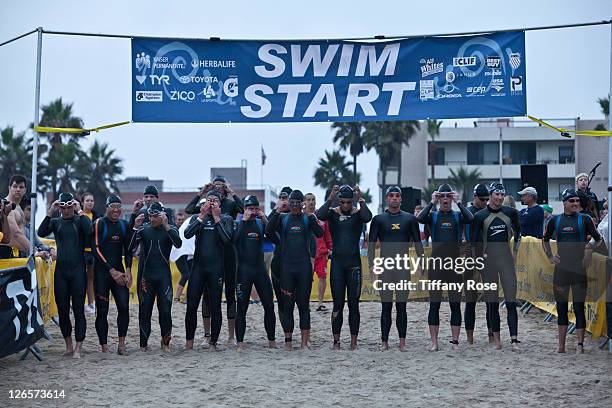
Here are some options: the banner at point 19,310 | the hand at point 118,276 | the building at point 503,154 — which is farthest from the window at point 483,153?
the banner at point 19,310

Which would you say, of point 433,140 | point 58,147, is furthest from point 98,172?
point 433,140

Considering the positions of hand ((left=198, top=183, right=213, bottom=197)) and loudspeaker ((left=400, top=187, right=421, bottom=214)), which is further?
loudspeaker ((left=400, top=187, right=421, bottom=214))

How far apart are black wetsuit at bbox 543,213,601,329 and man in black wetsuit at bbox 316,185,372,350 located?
2599mm

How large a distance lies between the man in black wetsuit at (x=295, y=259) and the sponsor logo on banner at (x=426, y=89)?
216 cm

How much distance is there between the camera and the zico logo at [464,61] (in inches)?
439

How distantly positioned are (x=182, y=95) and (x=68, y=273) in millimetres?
2873

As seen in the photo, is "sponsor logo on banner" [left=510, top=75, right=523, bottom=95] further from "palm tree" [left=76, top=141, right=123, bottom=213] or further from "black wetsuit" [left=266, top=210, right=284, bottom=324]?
"palm tree" [left=76, top=141, right=123, bottom=213]

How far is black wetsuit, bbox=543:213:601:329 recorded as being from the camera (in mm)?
10750

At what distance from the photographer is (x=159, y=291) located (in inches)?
432

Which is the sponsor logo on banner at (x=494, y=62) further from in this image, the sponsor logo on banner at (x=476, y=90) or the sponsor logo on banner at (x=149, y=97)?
the sponsor logo on banner at (x=149, y=97)

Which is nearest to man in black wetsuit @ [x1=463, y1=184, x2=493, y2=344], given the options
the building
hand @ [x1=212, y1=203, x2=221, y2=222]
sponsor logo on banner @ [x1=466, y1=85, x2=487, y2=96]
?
sponsor logo on banner @ [x1=466, y1=85, x2=487, y2=96]

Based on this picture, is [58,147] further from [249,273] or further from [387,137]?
[249,273]

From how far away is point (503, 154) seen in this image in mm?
56031

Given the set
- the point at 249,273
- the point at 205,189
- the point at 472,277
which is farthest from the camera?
the point at 205,189
